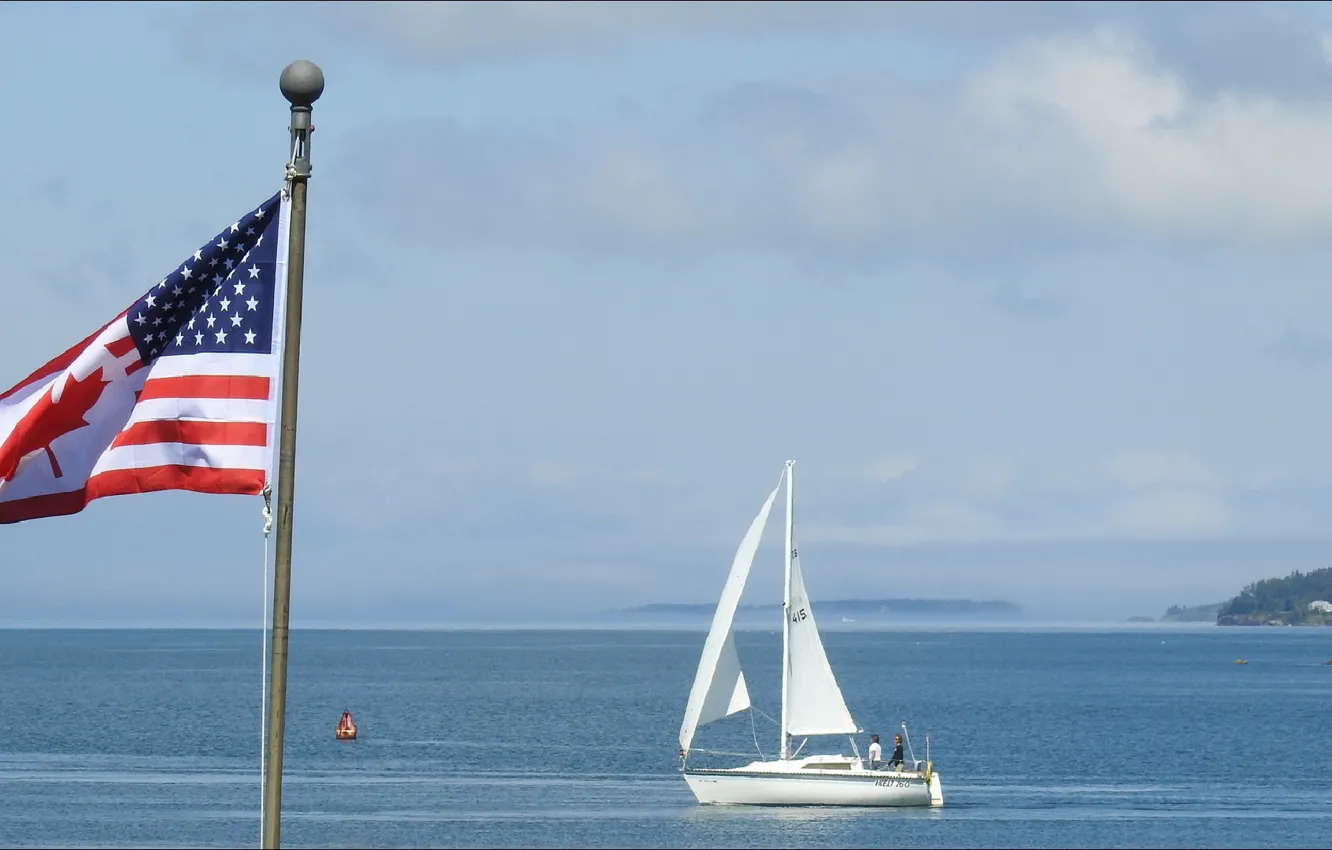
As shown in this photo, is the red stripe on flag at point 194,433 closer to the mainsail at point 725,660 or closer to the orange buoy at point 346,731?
the mainsail at point 725,660

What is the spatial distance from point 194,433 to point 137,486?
3.07 feet

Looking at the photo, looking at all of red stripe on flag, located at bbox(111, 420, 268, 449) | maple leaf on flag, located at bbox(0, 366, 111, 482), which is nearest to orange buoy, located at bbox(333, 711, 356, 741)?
maple leaf on flag, located at bbox(0, 366, 111, 482)

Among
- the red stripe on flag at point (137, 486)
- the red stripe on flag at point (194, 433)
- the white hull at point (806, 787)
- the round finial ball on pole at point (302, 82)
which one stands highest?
the round finial ball on pole at point (302, 82)

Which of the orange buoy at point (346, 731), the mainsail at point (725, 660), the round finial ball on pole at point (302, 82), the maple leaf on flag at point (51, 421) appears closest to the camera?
the round finial ball on pole at point (302, 82)

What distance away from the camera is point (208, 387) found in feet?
72.3

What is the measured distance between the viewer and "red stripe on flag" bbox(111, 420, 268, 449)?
21859 mm

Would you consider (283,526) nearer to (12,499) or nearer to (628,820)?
(12,499)

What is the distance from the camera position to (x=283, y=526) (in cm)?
2052

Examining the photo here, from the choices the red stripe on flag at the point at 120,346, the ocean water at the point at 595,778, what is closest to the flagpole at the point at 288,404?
the red stripe on flag at the point at 120,346

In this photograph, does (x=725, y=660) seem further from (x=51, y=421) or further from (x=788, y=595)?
(x=51, y=421)

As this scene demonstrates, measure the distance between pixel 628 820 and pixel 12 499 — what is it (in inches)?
2222

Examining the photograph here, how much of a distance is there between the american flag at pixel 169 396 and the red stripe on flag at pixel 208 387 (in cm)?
1

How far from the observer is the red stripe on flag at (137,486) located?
861 inches

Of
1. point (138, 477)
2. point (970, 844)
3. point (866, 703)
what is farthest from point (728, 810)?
point (866, 703)
